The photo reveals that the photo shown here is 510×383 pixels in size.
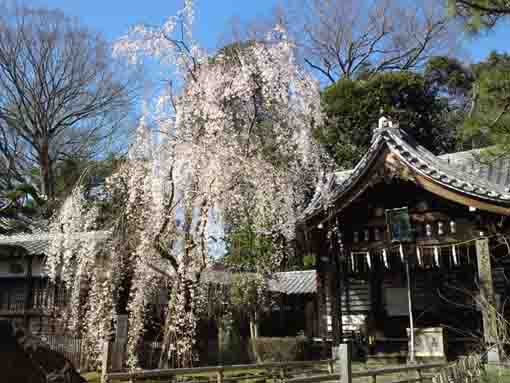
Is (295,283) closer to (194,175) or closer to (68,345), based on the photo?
(68,345)

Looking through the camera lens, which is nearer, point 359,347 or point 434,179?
point 434,179

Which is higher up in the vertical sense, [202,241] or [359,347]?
[202,241]

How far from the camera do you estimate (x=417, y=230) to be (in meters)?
13.1

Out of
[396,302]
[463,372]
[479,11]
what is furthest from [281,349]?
[479,11]

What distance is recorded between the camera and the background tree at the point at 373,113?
25609 mm

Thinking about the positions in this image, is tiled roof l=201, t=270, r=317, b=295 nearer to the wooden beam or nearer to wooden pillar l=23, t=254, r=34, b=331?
wooden pillar l=23, t=254, r=34, b=331

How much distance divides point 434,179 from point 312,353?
6.89 meters

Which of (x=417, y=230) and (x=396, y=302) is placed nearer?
(x=417, y=230)

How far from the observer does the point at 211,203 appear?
1068cm

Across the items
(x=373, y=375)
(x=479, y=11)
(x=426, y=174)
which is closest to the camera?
(x=373, y=375)

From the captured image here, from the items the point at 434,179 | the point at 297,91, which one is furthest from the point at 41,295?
the point at 434,179

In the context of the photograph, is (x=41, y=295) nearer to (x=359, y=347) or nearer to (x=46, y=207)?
(x=46, y=207)

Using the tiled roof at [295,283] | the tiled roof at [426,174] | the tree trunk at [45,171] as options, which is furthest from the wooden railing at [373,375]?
the tree trunk at [45,171]

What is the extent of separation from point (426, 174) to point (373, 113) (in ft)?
45.4
